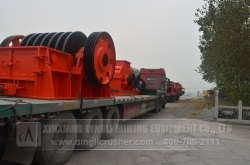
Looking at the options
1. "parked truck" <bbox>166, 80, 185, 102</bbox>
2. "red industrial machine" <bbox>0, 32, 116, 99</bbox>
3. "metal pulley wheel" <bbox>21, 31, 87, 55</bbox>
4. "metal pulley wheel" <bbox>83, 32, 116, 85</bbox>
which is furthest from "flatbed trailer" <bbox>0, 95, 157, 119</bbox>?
"parked truck" <bbox>166, 80, 185, 102</bbox>

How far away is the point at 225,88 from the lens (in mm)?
16188

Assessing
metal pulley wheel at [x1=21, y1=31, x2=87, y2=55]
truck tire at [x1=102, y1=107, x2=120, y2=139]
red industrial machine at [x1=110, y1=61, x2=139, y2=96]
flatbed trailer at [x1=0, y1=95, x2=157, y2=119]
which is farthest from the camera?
red industrial machine at [x1=110, y1=61, x2=139, y2=96]

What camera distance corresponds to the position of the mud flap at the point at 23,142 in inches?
184

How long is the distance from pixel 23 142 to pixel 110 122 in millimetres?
3793

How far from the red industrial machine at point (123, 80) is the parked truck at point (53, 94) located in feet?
11.4

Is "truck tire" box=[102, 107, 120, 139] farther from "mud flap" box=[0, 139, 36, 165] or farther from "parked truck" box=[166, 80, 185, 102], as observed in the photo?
"parked truck" box=[166, 80, 185, 102]

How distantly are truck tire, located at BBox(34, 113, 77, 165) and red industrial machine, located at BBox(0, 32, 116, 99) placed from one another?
571 mm

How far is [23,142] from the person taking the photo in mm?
4809

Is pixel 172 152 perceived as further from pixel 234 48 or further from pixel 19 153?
pixel 234 48

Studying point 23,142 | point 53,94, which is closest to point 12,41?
point 53,94

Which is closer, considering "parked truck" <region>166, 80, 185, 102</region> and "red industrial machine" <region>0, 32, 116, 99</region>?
"red industrial machine" <region>0, 32, 116, 99</region>

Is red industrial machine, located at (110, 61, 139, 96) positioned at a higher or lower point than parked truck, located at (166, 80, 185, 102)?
higher

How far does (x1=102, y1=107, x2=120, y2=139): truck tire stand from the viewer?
8.07 meters

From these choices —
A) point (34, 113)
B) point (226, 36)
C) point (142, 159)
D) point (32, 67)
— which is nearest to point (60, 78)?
point (32, 67)
